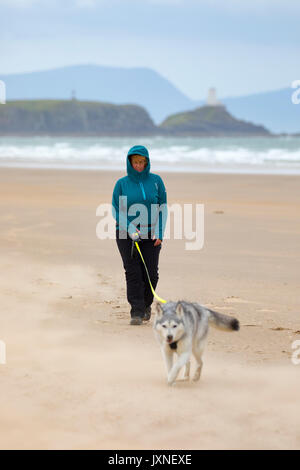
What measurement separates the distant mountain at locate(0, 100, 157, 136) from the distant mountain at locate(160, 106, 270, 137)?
21.3 ft

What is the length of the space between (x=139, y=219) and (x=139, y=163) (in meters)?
0.54

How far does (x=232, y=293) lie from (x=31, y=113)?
150529 mm

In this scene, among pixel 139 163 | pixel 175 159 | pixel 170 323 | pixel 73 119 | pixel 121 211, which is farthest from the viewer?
pixel 73 119

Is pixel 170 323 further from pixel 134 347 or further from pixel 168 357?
pixel 134 347

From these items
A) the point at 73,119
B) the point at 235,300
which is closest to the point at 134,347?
the point at 235,300

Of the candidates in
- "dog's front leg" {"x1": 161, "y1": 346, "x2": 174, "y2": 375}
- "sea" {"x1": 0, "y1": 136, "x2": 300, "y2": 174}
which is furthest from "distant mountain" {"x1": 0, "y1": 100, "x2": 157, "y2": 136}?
"dog's front leg" {"x1": 161, "y1": 346, "x2": 174, "y2": 375}

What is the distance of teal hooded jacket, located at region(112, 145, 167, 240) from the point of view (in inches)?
253

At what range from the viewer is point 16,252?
398 inches

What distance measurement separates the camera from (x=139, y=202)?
642 centimetres

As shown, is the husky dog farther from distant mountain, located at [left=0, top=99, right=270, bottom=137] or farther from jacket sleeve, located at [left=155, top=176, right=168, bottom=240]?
distant mountain, located at [left=0, top=99, right=270, bottom=137]

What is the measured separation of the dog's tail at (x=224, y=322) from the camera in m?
5.27
